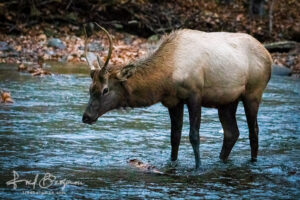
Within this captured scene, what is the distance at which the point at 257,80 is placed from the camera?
29.5 feet

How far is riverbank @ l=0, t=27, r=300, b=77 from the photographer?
20.5 metres

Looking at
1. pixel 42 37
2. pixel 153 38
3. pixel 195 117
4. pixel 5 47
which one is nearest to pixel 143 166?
pixel 195 117

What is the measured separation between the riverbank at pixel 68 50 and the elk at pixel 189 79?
410 inches

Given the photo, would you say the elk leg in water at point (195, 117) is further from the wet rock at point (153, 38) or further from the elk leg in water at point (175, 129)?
the wet rock at point (153, 38)

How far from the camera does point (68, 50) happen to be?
74.3 feet

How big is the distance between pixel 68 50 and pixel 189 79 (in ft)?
48.8

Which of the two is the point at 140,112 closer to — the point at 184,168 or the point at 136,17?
the point at 184,168

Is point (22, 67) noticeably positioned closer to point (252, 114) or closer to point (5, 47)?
point (5, 47)

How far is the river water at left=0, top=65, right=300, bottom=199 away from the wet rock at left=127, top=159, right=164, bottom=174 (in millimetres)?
79

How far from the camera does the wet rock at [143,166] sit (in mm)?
8094
